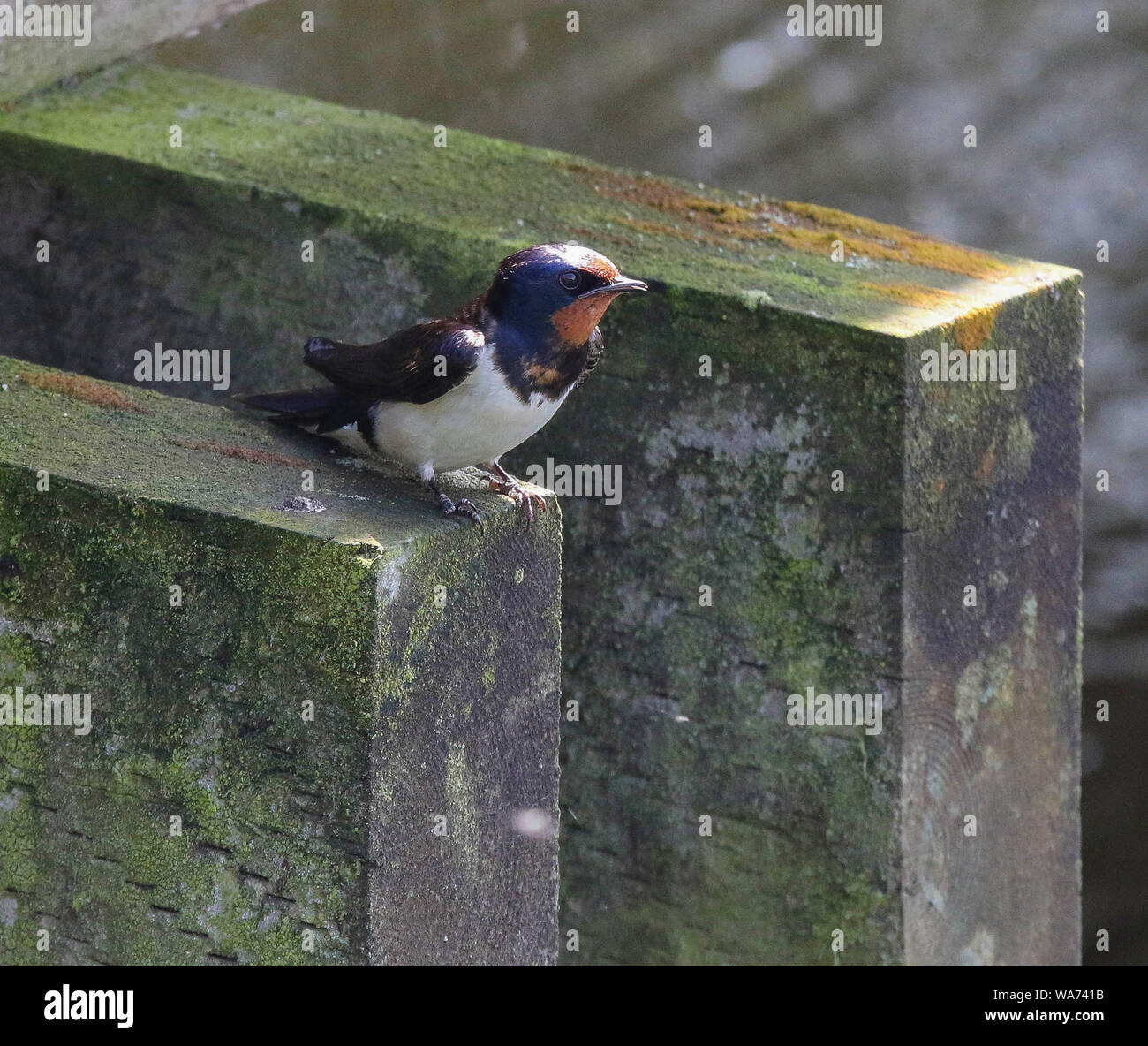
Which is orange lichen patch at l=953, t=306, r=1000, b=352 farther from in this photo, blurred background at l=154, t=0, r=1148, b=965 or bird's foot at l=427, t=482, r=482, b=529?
blurred background at l=154, t=0, r=1148, b=965

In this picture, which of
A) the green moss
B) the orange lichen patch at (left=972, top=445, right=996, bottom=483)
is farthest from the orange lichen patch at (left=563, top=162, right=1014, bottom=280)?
the orange lichen patch at (left=972, top=445, right=996, bottom=483)

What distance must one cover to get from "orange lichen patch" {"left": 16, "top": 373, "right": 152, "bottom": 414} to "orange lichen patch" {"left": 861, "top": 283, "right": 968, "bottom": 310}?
73.9 inches

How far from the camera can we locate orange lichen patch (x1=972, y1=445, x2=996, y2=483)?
4949 mm

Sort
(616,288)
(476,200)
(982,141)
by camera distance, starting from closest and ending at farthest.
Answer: (616,288), (476,200), (982,141)

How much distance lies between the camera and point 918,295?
501 centimetres

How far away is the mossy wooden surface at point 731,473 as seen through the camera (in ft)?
15.9

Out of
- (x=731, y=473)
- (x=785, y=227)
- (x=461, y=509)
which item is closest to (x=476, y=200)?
(x=785, y=227)

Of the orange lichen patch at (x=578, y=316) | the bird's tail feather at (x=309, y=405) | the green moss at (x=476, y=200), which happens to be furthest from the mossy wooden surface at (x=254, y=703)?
the green moss at (x=476, y=200)

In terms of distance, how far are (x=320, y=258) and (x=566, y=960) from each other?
2.05 m

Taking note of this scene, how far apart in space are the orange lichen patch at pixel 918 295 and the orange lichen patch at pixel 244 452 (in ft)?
5.29

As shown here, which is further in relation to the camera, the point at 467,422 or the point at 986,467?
the point at 986,467

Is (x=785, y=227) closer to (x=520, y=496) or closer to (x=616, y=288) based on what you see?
(x=616, y=288)

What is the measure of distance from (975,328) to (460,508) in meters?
1.55

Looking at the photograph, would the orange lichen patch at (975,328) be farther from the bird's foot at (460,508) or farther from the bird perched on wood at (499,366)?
the bird's foot at (460,508)
